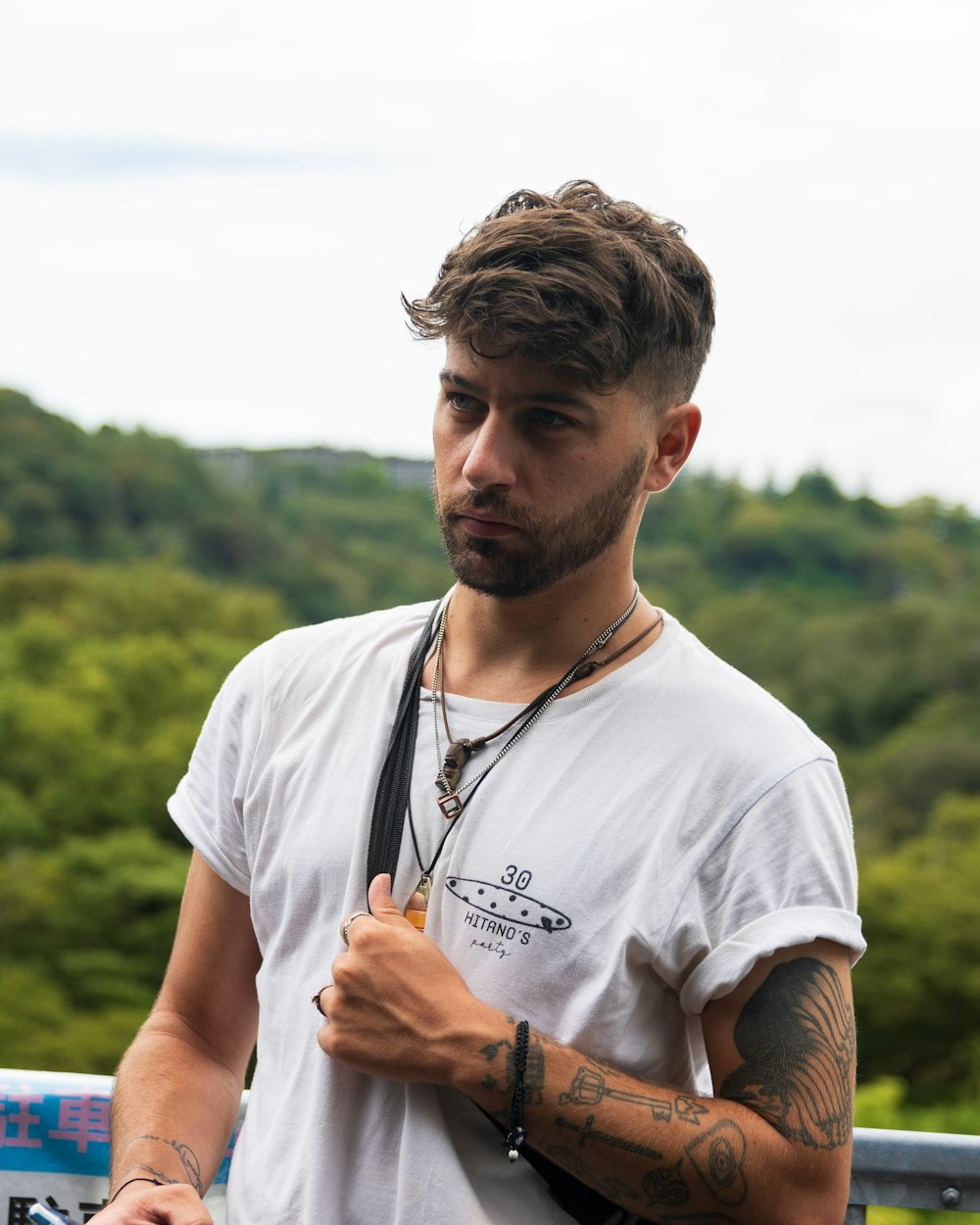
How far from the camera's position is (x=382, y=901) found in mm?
1771

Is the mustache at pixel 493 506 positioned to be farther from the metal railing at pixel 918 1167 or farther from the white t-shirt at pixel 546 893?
the metal railing at pixel 918 1167

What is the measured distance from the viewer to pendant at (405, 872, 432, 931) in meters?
1.80

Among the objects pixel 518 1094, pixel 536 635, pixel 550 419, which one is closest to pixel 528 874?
pixel 518 1094

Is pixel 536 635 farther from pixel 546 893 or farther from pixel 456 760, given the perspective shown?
pixel 546 893

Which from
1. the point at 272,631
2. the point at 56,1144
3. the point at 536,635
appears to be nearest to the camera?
the point at 536,635

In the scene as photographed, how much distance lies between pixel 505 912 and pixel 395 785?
0.77ft

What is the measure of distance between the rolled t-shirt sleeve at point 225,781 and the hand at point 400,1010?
0.32 metres

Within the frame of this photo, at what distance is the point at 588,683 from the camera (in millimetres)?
1914

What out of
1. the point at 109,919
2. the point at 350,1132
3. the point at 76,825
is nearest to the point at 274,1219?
the point at 350,1132

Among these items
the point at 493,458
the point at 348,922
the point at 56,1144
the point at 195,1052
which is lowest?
the point at 56,1144

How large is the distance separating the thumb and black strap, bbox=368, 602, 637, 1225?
0.04 meters

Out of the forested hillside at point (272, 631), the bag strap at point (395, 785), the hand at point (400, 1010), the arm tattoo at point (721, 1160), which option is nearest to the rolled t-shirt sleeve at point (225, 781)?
the bag strap at point (395, 785)

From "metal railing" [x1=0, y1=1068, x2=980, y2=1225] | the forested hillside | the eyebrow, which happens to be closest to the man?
the eyebrow

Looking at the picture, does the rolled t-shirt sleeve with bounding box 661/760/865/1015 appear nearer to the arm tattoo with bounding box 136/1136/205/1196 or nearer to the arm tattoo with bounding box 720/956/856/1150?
the arm tattoo with bounding box 720/956/856/1150
